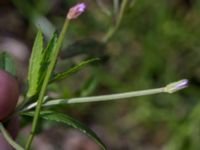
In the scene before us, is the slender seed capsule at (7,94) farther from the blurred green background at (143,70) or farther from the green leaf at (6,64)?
the blurred green background at (143,70)

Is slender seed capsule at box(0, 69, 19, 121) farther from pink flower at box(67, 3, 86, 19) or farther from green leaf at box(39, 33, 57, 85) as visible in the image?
pink flower at box(67, 3, 86, 19)

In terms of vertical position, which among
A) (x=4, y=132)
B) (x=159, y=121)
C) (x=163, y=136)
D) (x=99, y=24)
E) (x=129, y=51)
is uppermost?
(x=4, y=132)

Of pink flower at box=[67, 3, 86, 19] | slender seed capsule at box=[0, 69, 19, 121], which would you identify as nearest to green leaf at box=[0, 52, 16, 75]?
slender seed capsule at box=[0, 69, 19, 121]

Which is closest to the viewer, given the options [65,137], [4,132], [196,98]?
[4,132]

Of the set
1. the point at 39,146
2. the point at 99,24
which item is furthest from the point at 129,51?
the point at 39,146

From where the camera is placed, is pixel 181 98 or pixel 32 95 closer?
pixel 32 95

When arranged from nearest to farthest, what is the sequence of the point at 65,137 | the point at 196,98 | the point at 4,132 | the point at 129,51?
the point at 4,132 → the point at 196,98 → the point at 129,51 → the point at 65,137

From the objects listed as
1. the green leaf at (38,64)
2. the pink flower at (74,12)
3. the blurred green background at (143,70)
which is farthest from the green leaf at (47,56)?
the blurred green background at (143,70)

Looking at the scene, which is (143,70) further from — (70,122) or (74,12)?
(74,12)

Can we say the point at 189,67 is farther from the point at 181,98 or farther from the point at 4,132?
the point at 4,132
